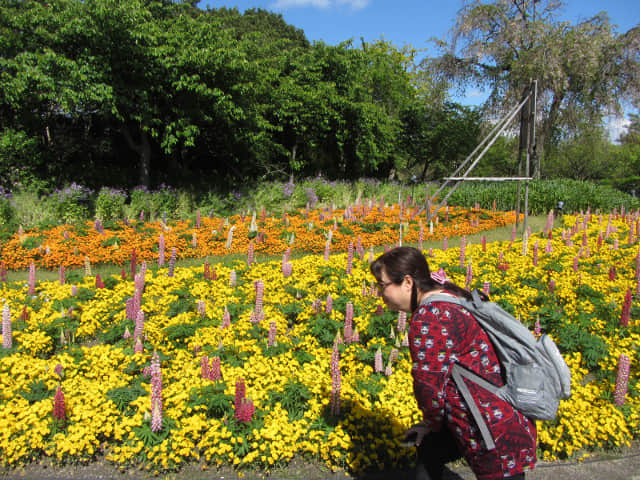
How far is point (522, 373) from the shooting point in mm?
1837

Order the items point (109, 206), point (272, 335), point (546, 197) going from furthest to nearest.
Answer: point (546, 197) < point (109, 206) < point (272, 335)

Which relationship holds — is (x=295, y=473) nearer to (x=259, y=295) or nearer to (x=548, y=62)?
(x=259, y=295)

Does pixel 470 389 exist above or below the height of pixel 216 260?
above

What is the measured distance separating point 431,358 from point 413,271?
0.42m

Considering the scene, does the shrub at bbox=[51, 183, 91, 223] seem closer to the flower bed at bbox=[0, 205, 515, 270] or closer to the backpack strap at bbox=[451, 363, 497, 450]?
the flower bed at bbox=[0, 205, 515, 270]

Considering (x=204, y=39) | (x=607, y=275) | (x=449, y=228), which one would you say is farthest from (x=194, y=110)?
(x=607, y=275)

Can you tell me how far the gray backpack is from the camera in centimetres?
183

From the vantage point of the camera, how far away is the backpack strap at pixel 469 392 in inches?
73.7

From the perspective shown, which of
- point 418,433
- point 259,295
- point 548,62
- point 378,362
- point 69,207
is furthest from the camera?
point 548,62

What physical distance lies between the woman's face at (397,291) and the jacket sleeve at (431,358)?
0.57 feet

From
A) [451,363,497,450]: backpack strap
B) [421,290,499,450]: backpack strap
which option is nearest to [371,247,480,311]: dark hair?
[421,290,499,450]: backpack strap


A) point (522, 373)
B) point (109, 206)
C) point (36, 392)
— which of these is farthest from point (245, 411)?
Answer: point (109, 206)

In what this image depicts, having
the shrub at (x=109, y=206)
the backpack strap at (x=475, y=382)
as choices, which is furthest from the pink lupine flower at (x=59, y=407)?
the shrub at (x=109, y=206)

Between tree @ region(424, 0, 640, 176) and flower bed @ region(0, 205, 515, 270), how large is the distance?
13.9 meters
